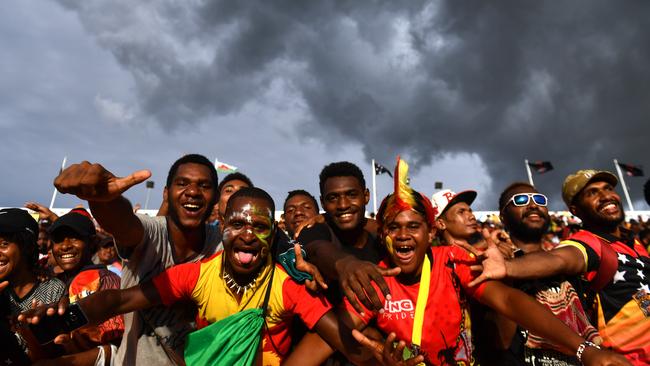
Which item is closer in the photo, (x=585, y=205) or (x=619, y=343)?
(x=619, y=343)

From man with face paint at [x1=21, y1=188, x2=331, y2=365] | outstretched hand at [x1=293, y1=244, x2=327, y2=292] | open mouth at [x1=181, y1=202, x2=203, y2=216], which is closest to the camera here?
outstretched hand at [x1=293, y1=244, x2=327, y2=292]

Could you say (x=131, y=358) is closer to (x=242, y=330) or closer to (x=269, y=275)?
(x=242, y=330)

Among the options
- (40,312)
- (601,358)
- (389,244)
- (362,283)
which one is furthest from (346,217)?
(40,312)

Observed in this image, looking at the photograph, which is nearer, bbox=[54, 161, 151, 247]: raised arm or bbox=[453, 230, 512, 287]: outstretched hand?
bbox=[54, 161, 151, 247]: raised arm

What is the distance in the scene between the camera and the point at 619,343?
3316 mm

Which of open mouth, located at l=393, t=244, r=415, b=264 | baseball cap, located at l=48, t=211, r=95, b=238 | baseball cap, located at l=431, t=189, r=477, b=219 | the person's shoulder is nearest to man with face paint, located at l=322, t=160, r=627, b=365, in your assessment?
open mouth, located at l=393, t=244, r=415, b=264

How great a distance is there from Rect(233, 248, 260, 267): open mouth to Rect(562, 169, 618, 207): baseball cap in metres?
3.22

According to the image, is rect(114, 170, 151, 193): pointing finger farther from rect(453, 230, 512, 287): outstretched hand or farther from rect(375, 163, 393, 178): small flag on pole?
rect(375, 163, 393, 178): small flag on pole

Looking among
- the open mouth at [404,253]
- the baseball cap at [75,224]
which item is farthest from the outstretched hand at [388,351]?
the baseball cap at [75,224]

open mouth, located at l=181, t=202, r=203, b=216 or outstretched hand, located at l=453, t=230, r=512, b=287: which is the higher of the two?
open mouth, located at l=181, t=202, r=203, b=216

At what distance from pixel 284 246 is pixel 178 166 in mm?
1237

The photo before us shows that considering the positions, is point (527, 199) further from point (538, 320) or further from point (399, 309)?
point (399, 309)

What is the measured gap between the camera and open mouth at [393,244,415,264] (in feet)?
10.0

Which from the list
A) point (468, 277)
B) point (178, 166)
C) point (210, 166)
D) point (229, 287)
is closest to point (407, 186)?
point (468, 277)
